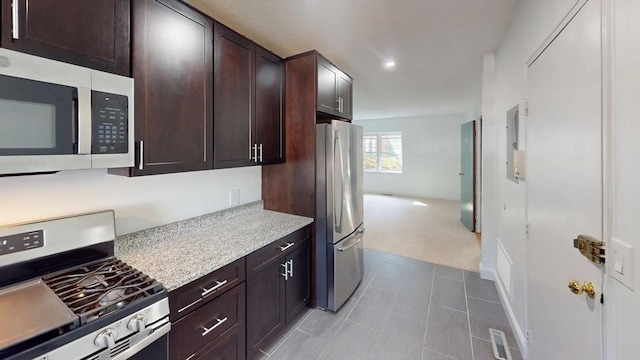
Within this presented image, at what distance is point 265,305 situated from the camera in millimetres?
1781

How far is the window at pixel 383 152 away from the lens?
27.9 ft

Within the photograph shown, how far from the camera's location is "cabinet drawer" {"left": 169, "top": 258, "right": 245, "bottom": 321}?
121cm

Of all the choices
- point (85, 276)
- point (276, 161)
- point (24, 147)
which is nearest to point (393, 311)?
point (276, 161)

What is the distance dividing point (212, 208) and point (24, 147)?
1271 mm

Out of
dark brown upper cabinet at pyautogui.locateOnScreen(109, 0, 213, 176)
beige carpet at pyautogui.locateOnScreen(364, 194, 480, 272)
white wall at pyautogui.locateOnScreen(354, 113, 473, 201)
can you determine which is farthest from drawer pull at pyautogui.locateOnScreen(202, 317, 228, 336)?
white wall at pyautogui.locateOnScreen(354, 113, 473, 201)

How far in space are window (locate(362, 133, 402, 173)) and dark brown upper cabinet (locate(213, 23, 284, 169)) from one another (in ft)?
22.4

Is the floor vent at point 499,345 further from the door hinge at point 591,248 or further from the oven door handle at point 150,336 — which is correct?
the oven door handle at point 150,336

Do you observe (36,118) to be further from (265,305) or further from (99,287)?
(265,305)

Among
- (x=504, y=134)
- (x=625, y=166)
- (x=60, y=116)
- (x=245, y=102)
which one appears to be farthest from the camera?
(x=504, y=134)

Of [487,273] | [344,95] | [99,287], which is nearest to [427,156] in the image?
[487,273]

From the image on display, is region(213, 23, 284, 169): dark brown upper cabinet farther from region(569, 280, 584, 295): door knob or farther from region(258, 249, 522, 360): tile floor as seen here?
region(569, 280, 584, 295): door knob

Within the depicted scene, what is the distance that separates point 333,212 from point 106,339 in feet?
5.36

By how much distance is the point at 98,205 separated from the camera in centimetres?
142

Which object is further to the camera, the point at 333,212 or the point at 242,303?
the point at 333,212
